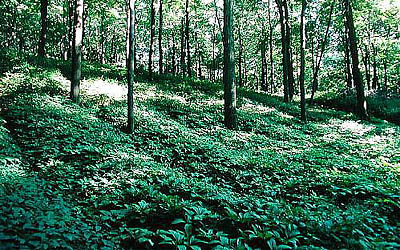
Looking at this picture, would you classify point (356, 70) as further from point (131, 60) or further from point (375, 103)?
point (131, 60)

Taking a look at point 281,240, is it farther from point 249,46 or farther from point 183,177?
point 249,46

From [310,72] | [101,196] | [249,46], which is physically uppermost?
[249,46]

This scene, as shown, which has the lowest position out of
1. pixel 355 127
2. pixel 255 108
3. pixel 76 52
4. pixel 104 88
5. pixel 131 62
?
pixel 355 127

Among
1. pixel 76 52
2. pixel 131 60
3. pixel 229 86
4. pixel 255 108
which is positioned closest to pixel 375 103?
pixel 255 108

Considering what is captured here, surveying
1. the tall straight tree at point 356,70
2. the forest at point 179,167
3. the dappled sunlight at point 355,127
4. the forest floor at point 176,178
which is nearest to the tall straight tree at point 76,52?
the forest at point 179,167

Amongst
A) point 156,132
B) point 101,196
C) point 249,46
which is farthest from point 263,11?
point 101,196

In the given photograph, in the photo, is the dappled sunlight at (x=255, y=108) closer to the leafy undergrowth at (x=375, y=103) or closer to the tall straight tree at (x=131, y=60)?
the tall straight tree at (x=131, y=60)

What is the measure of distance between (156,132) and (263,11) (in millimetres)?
29583

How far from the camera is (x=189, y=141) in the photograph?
9.45 m

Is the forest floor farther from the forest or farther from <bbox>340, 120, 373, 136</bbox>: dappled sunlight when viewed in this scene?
<bbox>340, 120, 373, 136</bbox>: dappled sunlight

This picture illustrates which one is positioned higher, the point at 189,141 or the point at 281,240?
the point at 189,141

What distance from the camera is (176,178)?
20.4ft

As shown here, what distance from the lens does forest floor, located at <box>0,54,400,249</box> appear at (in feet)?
12.2

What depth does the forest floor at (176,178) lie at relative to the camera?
3707mm
